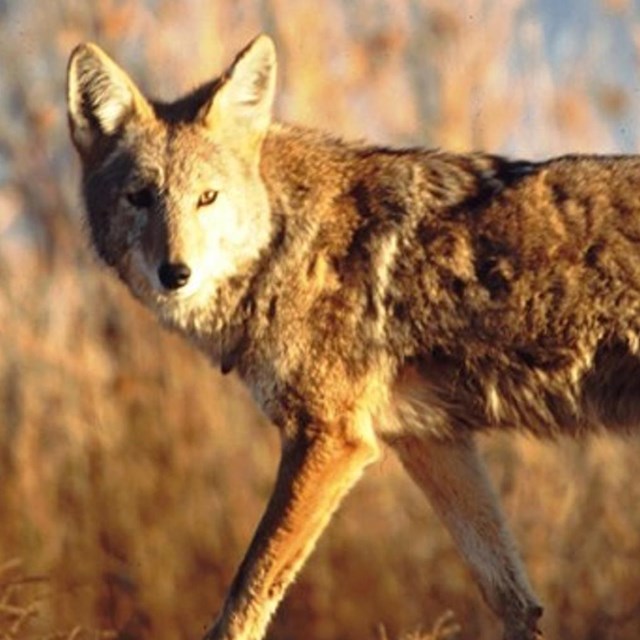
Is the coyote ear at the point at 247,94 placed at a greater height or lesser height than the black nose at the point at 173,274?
greater

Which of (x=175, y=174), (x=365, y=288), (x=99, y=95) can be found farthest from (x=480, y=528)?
(x=99, y=95)

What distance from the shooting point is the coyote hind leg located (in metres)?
5.31

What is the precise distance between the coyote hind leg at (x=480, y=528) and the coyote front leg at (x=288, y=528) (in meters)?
0.35

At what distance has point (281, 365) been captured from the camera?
511 centimetres

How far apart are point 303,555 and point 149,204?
102 cm

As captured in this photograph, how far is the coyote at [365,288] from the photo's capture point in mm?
5027

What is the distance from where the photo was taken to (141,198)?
5141 millimetres

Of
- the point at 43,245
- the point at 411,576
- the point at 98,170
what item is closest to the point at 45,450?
the point at 43,245

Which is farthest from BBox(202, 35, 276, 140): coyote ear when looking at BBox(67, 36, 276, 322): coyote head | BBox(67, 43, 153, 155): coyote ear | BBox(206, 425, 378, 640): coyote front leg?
BBox(206, 425, 378, 640): coyote front leg

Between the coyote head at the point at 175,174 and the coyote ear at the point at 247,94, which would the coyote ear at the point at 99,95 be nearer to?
the coyote head at the point at 175,174

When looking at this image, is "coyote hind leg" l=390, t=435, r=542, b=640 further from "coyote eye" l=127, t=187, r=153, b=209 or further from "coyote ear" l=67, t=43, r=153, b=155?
"coyote ear" l=67, t=43, r=153, b=155

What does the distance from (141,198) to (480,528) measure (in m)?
1.32

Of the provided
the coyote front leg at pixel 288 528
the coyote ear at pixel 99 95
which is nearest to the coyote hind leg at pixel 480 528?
the coyote front leg at pixel 288 528

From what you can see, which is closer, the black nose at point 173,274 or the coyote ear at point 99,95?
the black nose at point 173,274
